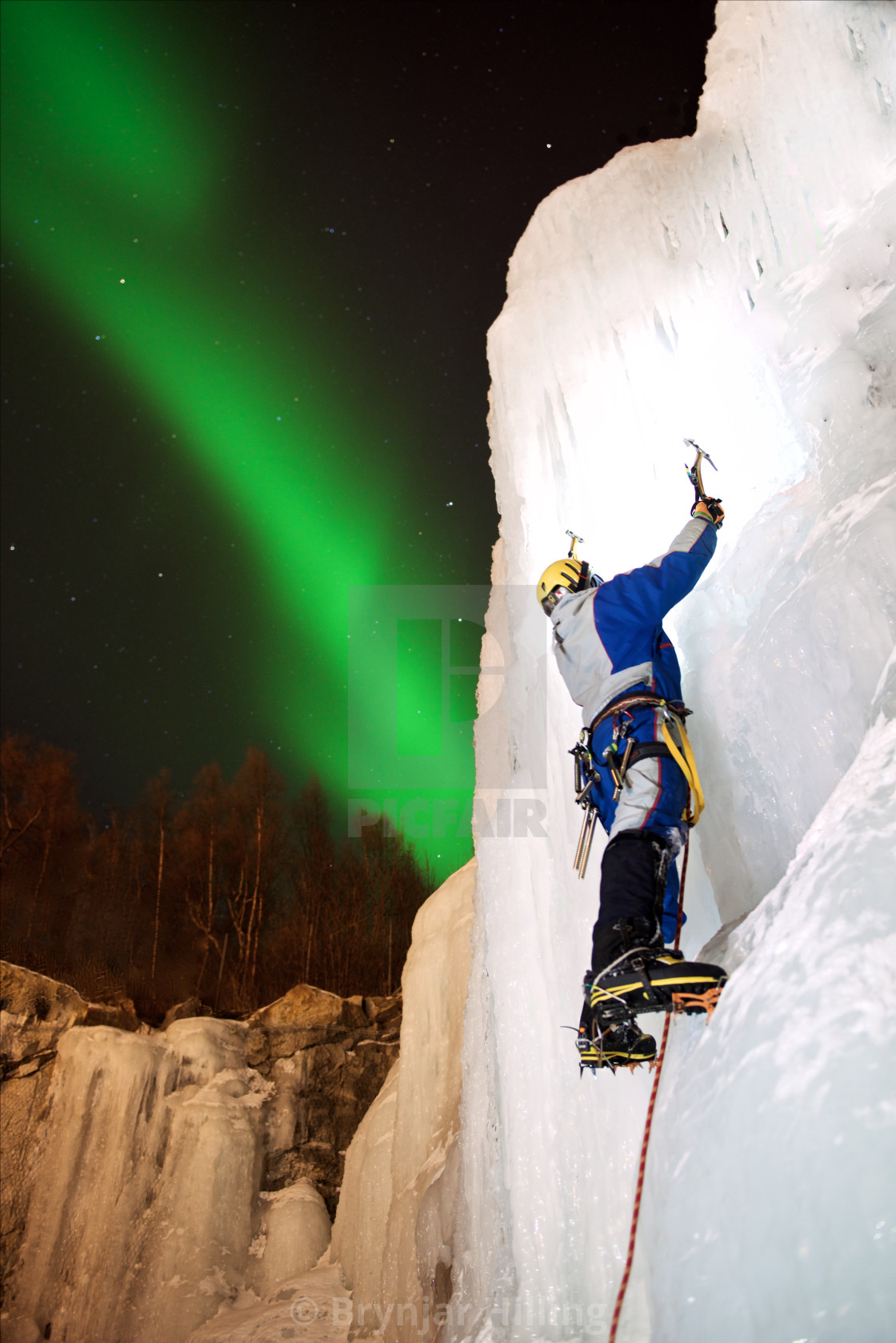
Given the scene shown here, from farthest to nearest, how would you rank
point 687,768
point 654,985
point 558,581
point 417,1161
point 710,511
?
point 417,1161 → point 558,581 → point 710,511 → point 687,768 → point 654,985

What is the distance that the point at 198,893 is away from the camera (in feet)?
55.3

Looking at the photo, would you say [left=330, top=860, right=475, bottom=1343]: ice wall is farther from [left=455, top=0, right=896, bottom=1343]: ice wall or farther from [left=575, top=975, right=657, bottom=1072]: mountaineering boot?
[left=575, top=975, right=657, bottom=1072]: mountaineering boot

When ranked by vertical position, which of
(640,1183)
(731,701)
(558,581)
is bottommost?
(640,1183)

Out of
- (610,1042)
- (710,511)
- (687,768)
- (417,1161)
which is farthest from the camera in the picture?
(417,1161)

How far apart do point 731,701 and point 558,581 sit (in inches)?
27.4

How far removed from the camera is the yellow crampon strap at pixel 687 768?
2.02 meters

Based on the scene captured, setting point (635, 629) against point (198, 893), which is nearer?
point (635, 629)

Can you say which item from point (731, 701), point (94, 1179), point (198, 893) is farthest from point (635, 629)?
point (198, 893)

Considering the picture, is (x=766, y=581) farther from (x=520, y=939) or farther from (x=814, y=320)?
(x=520, y=939)

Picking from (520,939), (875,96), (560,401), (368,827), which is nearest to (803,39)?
(875,96)

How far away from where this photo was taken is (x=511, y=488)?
3703 mm

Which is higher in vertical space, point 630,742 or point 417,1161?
point 630,742

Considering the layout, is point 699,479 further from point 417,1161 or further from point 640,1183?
point 417,1161

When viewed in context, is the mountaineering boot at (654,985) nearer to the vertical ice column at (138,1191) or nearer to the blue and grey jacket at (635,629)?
the blue and grey jacket at (635,629)
